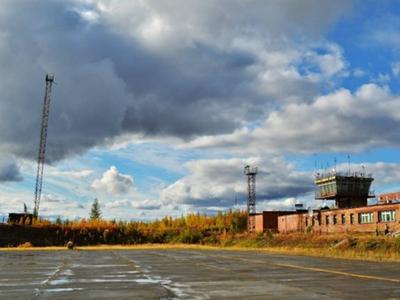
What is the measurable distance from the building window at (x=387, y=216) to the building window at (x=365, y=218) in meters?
2.27

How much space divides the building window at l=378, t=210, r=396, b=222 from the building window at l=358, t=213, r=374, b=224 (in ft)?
7.44

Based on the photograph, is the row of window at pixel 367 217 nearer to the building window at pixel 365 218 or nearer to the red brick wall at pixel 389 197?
the building window at pixel 365 218

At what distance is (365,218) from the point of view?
269 feet

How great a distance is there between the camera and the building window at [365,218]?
8006cm

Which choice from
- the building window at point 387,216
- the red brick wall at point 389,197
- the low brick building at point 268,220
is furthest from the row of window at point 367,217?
the low brick building at point 268,220

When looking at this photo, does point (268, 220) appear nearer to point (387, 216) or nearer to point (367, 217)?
point (367, 217)

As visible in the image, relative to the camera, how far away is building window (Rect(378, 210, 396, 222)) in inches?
2956

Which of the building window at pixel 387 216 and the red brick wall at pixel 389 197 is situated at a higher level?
the red brick wall at pixel 389 197

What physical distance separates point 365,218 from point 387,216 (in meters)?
6.05

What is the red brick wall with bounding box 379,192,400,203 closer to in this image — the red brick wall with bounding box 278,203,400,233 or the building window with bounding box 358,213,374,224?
the red brick wall with bounding box 278,203,400,233

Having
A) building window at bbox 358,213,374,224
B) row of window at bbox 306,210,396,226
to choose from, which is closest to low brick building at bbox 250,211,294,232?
row of window at bbox 306,210,396,226

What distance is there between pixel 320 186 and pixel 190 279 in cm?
9800

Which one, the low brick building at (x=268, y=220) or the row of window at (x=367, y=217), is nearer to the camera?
the row of window at (x=367, y=217)

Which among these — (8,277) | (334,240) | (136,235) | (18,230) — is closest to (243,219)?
(136,235)
